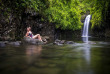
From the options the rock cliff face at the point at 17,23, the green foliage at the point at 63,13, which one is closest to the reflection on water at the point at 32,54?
the rock cliff face at the point at 17,23

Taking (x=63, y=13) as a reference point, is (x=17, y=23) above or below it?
below

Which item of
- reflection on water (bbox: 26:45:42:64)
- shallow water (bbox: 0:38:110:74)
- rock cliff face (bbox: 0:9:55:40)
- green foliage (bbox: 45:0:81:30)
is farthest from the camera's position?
green foliage (bbox: 45:0:81:30)

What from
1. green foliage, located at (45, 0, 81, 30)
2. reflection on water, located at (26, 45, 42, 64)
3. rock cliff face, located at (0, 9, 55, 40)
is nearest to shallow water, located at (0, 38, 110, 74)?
reflection on water, located at (26, 45, 42, 64)

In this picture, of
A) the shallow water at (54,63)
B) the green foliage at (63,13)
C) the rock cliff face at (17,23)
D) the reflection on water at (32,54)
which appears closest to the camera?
the shallow water at (54,63)

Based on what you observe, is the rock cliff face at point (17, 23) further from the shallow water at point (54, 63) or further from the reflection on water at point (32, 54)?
the shallow water at point (54, 63)

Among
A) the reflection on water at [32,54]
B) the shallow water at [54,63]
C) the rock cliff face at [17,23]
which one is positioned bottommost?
the shallow water at [54,63]

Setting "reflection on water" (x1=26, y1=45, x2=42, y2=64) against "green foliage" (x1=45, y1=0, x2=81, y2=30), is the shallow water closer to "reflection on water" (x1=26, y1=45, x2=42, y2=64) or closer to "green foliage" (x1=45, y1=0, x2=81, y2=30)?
"reflection on water" (x1=26, y1=45, x2=42, y2=64)

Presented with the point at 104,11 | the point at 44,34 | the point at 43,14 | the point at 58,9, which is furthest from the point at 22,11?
the point at 104,11

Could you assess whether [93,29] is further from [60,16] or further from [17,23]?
[17,23]

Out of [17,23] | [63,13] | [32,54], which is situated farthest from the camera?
[63,13]

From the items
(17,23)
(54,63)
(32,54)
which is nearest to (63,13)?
(17,23)

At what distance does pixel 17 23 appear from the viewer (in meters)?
15.5

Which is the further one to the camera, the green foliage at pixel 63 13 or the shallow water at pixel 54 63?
the green foliage at pixel 63 13

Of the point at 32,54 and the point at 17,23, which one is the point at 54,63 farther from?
the point at 17,23
